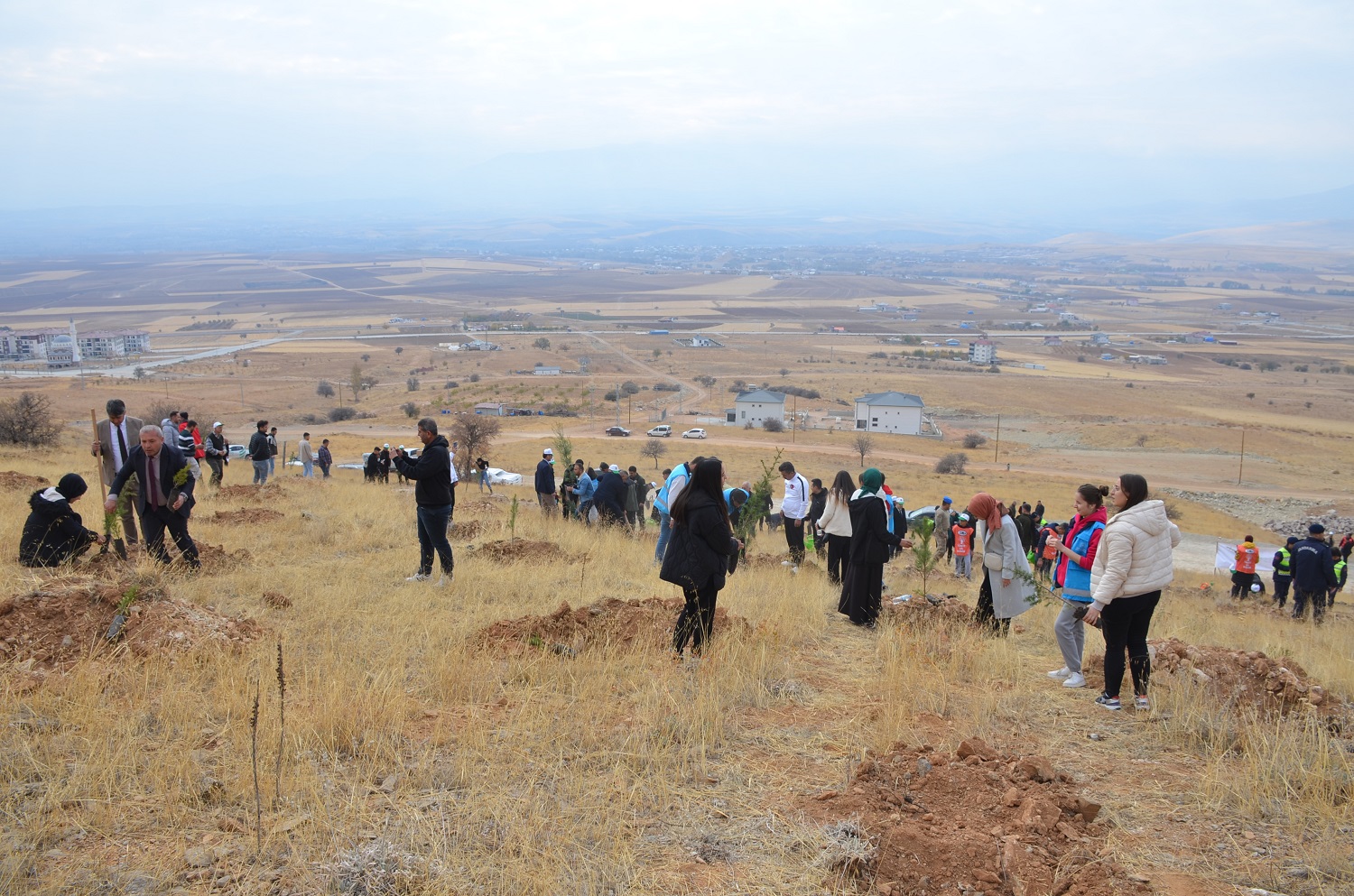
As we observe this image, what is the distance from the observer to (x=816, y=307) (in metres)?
156

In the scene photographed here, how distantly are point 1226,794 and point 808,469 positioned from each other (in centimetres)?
3618

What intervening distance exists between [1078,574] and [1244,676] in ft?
3.73

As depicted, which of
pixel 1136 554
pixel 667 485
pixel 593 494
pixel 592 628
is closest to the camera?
pixel 1136 554

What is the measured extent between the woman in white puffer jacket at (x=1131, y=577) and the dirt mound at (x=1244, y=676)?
40 centimetres

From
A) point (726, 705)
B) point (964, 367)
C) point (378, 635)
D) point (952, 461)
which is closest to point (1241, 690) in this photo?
point (726, 705)

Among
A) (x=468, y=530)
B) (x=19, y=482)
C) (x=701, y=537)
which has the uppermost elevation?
(x=701, y=537)

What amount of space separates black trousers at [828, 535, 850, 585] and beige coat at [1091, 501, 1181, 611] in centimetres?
368

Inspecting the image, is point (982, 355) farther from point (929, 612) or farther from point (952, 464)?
point (929, 612)

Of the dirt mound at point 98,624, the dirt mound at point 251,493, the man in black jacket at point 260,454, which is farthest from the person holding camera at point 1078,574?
the man in black jacket at point 260,454

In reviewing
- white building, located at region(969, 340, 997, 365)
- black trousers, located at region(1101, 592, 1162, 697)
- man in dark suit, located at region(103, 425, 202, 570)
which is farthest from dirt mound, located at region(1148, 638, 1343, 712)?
white building, located at region(969, 340, 997, 365)

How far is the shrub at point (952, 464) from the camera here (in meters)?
41.4

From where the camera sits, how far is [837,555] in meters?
9.09

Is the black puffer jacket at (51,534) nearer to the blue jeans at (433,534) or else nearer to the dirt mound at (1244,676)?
the blue jeans at (433,534)

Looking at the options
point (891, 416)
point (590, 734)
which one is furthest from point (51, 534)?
point (891, 416)
